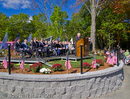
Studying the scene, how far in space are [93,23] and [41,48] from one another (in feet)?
35.2

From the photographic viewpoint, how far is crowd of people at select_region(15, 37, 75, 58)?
9.15 m

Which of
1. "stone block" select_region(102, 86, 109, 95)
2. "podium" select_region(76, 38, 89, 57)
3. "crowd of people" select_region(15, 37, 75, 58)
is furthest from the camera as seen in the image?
"podium" select_region(76, 38, 89, 57)

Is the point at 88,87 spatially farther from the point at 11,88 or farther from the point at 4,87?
the point at 4,87

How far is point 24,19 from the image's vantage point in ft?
121

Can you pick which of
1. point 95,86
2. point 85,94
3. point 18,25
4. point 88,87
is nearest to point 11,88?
point 85,94

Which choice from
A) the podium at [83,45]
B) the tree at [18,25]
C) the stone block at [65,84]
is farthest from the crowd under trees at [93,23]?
the stone block at [65,84]

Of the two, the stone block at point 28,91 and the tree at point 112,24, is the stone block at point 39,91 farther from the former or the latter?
the tree at point 112,24

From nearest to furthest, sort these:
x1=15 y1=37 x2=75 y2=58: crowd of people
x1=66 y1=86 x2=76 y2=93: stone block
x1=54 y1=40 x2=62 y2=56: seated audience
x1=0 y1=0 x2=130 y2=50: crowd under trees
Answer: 1. x1=66 y1=86 x2=76 y2=93: stone block
2. x1=15 y1=37 x2=75 y2=58: crowd of people
3. x1=54 y1=40 x2=62 y2=56: seated audience
4. x1=0 y1=0 x2=130 y2=50: crowd under trees

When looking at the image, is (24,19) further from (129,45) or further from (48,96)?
(48,96)

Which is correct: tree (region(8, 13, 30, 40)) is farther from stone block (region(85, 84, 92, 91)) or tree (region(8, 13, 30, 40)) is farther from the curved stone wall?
stone block (region(85, 84, 92, 91))

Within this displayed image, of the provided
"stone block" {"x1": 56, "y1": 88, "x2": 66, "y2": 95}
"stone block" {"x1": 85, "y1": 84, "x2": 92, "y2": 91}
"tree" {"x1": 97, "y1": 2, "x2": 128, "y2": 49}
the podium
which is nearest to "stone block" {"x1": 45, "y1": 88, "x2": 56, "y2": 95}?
"stone block" {"x1": 56, "y1": 88, "x2": 66, "y2": 95}

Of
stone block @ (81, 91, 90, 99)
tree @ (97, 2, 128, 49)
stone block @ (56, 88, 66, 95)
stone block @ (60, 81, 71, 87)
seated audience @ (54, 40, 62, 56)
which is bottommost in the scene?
stone block @ (81, 91, 90, 99)

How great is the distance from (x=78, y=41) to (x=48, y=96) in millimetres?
5654

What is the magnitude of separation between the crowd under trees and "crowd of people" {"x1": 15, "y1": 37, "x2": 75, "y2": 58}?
4145 millimetres
